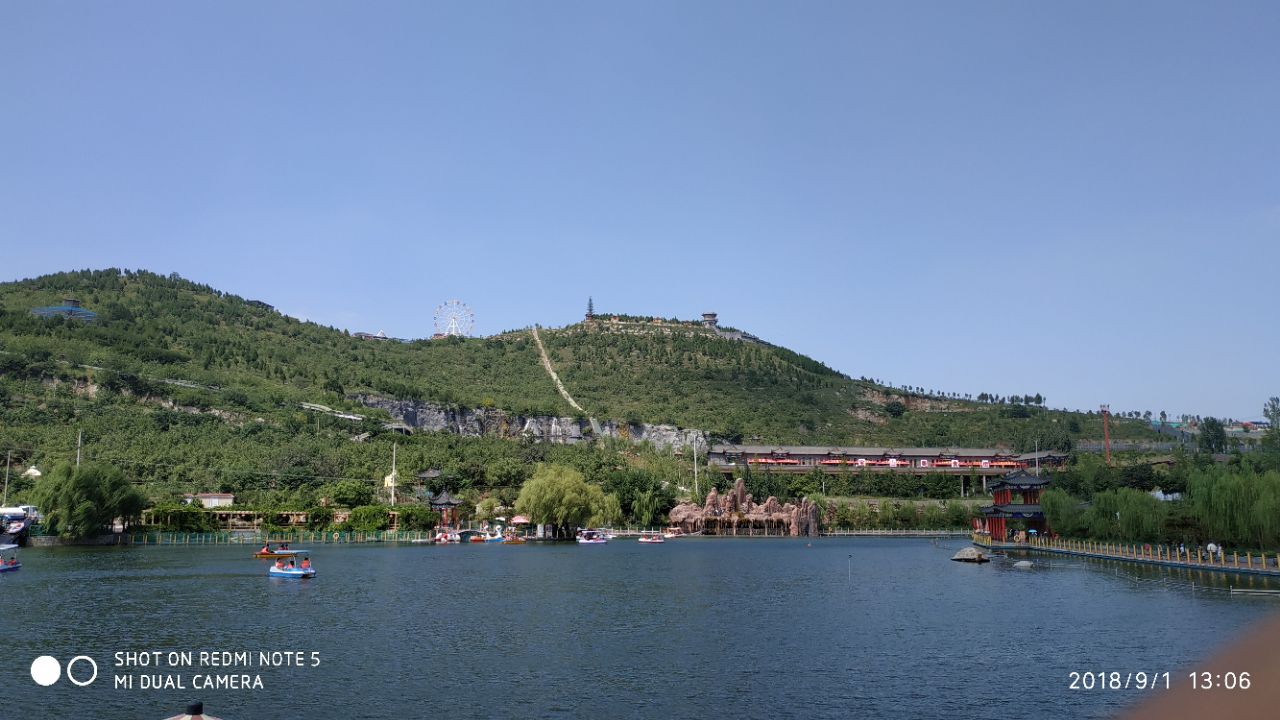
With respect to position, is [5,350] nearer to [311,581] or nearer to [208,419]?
[208,419]

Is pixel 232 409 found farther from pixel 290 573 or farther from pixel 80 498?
pixel 290 573

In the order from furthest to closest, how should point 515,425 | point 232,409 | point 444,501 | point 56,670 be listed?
1. point 515,425
2. point 232,409
3. point 444,501
4. point 56,670

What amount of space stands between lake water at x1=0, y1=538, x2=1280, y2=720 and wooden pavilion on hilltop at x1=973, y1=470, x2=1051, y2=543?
26.6m

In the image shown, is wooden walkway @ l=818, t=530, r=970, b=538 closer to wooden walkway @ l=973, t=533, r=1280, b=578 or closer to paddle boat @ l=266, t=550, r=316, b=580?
wooden walkway @ l=973, t=533, r=1280, b=578

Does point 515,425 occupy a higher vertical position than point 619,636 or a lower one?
higher

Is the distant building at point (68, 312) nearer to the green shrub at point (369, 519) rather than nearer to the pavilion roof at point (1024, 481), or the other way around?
the green shrub at point (369, 519)

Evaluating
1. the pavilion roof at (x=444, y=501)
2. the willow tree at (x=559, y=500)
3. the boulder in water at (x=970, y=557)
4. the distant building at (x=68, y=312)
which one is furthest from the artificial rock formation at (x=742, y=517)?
the distant building at (x=68, y=312)

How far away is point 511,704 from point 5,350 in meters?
160

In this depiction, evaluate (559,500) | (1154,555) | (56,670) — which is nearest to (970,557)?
(1154,555)

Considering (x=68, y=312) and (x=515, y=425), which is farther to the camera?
(x=68, y=312)

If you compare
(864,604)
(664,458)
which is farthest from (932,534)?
(864,604)

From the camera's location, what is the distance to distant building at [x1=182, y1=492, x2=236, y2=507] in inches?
4254

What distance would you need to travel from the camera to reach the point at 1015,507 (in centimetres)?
9469

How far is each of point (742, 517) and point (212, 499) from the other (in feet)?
222
